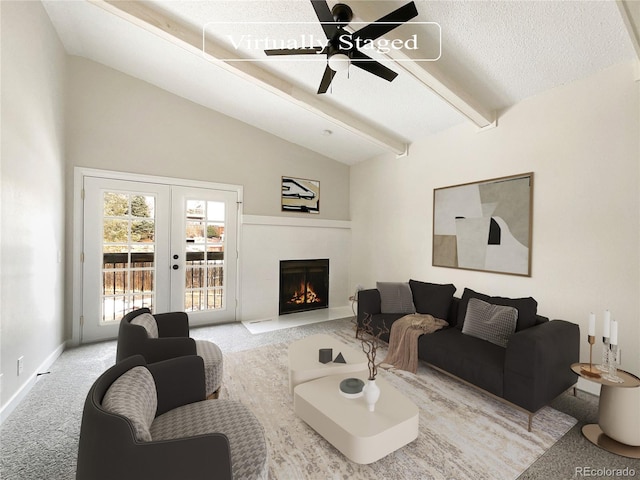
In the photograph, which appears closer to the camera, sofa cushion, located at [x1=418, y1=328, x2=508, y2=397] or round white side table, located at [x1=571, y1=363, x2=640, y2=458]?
round white side table, located at [x1=571, y1=363, x2=640, y2=458]

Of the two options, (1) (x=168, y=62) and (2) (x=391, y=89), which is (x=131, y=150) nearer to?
(1) (x=168, y=62)

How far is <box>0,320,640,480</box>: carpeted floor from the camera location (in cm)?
170

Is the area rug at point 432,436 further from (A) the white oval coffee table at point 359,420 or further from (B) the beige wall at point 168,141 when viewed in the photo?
(B) the beige wall at point 168,141

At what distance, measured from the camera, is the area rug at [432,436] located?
1707 millimetres

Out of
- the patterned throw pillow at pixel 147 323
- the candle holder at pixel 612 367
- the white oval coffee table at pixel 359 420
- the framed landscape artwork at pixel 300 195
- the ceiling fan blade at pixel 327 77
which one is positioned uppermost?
the ceiling fan blade at pixel 327 77

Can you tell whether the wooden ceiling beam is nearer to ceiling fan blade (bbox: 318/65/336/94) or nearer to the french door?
ceiling fan blade (bbox: 318/65/336/94)

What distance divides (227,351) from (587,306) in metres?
3.82

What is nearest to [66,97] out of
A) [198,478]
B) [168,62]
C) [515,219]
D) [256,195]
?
[168,62]

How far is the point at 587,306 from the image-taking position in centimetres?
277

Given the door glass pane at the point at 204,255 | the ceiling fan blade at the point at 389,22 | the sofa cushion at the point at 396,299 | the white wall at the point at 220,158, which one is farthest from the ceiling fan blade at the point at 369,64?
the door glass pane at the point at 204,255

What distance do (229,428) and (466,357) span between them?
2.05 meters

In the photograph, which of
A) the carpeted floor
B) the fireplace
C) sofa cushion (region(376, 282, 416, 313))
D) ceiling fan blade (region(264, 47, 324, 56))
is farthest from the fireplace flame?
ceiling fan blade (region(264, 47, 324, 56))

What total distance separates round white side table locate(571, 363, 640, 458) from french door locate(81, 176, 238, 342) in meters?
4.31

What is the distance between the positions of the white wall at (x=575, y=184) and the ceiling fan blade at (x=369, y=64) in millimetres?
1966
